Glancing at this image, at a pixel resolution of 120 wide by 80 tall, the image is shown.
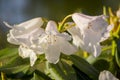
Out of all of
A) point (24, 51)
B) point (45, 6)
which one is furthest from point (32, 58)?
point (45, 6)

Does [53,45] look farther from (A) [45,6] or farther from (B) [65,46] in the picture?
(A) [45,6]

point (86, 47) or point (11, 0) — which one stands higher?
point (11, 0)

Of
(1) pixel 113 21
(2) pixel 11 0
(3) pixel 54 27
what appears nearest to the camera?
(3) pixel 54 27

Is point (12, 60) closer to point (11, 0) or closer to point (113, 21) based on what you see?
point (113, 21)

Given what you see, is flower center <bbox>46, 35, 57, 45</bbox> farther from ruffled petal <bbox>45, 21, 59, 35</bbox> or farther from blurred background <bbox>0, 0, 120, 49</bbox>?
blurred background <bbox>0, 0, 120, 49</bbox>

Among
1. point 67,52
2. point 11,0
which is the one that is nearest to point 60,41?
point 67,52

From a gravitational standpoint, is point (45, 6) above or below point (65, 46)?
above
